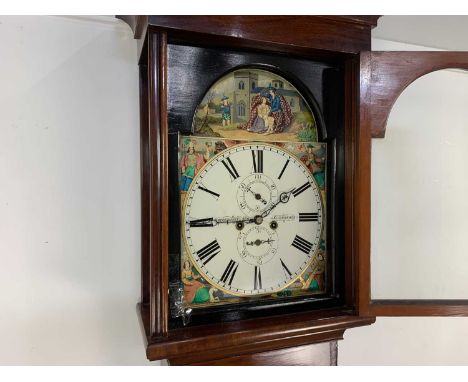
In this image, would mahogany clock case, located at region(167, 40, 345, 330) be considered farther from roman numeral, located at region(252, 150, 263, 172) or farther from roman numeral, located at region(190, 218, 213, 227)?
roman numeral, located at region(252, 150, 263, 172)

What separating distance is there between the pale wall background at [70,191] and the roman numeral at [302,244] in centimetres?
16

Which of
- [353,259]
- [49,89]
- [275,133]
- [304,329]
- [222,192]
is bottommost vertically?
[304,329]

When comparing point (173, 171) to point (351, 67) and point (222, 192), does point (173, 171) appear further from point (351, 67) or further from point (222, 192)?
point (351, 67)

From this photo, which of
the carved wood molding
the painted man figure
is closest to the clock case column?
the carved wood molding

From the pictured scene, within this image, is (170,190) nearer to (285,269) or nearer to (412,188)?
(285,269)

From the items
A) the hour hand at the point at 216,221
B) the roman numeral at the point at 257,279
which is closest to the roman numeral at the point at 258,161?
the hour hand at the point at 216,221

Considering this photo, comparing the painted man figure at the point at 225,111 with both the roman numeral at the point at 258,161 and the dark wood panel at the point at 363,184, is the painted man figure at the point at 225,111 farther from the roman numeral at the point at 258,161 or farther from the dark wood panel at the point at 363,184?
the dark wood panel at the point at 363,184

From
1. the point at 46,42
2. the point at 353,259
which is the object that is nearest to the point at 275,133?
the point at 353,259

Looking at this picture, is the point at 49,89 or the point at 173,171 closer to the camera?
the point at 173,171

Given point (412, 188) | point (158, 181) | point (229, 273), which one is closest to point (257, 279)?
point (229, 273)

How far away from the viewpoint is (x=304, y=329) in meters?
0.76

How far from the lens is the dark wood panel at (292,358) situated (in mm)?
795

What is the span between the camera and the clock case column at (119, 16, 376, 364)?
2.27 feet

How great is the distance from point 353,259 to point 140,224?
50cm
